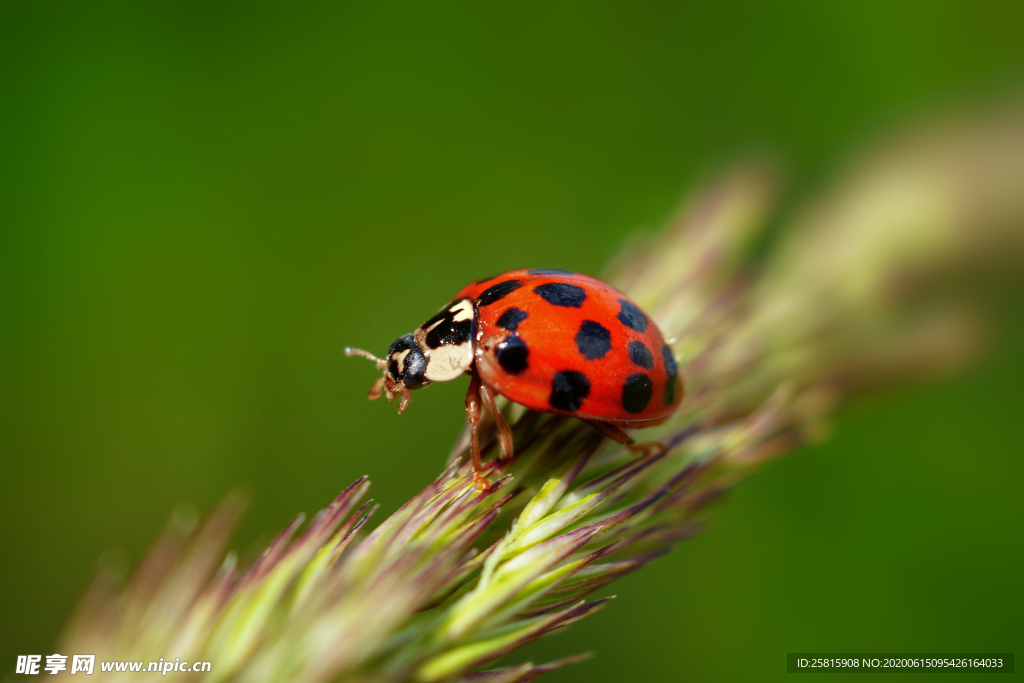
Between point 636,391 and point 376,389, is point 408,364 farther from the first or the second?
point 636,391

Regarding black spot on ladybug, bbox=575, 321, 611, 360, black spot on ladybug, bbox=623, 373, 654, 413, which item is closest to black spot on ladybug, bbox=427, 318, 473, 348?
black spot on ladybug, bbox=575, 321, 611, 360

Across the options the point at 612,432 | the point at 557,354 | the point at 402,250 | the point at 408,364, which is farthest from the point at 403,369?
the point at 402,250

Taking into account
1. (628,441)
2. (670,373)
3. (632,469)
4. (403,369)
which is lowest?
(632,469)

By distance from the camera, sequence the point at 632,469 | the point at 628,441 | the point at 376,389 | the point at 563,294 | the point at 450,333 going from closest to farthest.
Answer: the point at 632,469
the point at 628,441
the point at 563,294
the point at 450,333
the point at 376,389

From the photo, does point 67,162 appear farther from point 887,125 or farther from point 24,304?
point 887,125

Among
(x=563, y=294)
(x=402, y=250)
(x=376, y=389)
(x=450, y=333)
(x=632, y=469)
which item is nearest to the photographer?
(x=632, y=469)

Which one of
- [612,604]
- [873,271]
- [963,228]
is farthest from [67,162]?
[963,228]
